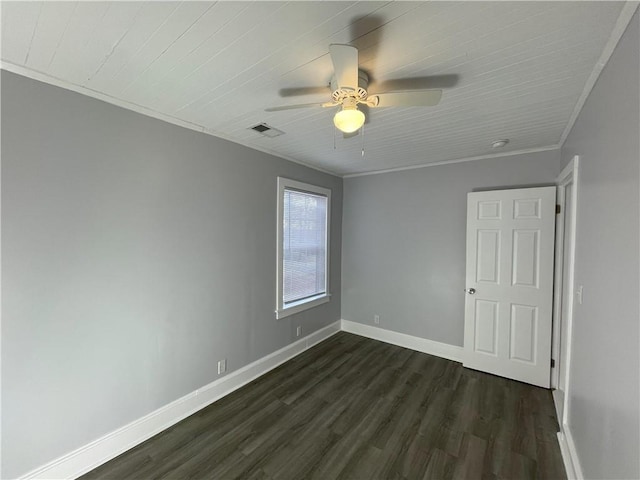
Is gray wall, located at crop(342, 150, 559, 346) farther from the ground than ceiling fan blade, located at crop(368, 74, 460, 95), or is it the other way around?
ceiling fan blade, located at crop(368, 74, 460, 95)

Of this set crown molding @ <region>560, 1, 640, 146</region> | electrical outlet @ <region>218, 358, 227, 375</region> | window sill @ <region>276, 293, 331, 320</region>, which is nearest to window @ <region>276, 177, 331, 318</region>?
window sill @ <region>276, 293, 331, 320</region>

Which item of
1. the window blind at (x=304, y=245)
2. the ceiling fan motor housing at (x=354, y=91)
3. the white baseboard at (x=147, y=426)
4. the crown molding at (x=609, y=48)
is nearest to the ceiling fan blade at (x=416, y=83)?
the ceiling fan motor housing at (x=354, y=91)

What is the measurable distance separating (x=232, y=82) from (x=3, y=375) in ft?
7.03

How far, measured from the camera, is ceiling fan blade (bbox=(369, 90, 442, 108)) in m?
1.42

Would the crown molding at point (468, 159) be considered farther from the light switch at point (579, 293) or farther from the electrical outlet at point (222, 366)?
the electrical outlet at point (222, 366)

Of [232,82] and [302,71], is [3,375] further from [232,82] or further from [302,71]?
[302,71]

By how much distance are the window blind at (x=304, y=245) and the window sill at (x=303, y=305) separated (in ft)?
0.26

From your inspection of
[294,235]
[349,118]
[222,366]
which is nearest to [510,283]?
[294,235]

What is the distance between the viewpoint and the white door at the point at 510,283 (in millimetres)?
2783

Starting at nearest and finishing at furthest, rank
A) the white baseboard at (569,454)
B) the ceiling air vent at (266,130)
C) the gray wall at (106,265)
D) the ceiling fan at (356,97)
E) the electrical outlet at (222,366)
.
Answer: the ceiling fan at (356,97) → the gray wall at (106,265) → the white baseboard at (569,454) → the ceiling air vent at (266,130) → the electrical outlet at (222,366)

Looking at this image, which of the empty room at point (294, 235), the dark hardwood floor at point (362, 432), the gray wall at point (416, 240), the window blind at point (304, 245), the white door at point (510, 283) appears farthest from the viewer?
the window blind at point (304, 245)

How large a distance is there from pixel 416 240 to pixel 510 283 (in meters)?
1.16

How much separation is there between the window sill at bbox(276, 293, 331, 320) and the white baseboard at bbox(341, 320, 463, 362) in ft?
2.32

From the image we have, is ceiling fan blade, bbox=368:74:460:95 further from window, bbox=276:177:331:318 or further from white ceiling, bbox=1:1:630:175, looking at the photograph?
window, bbox=276:177:331:318
